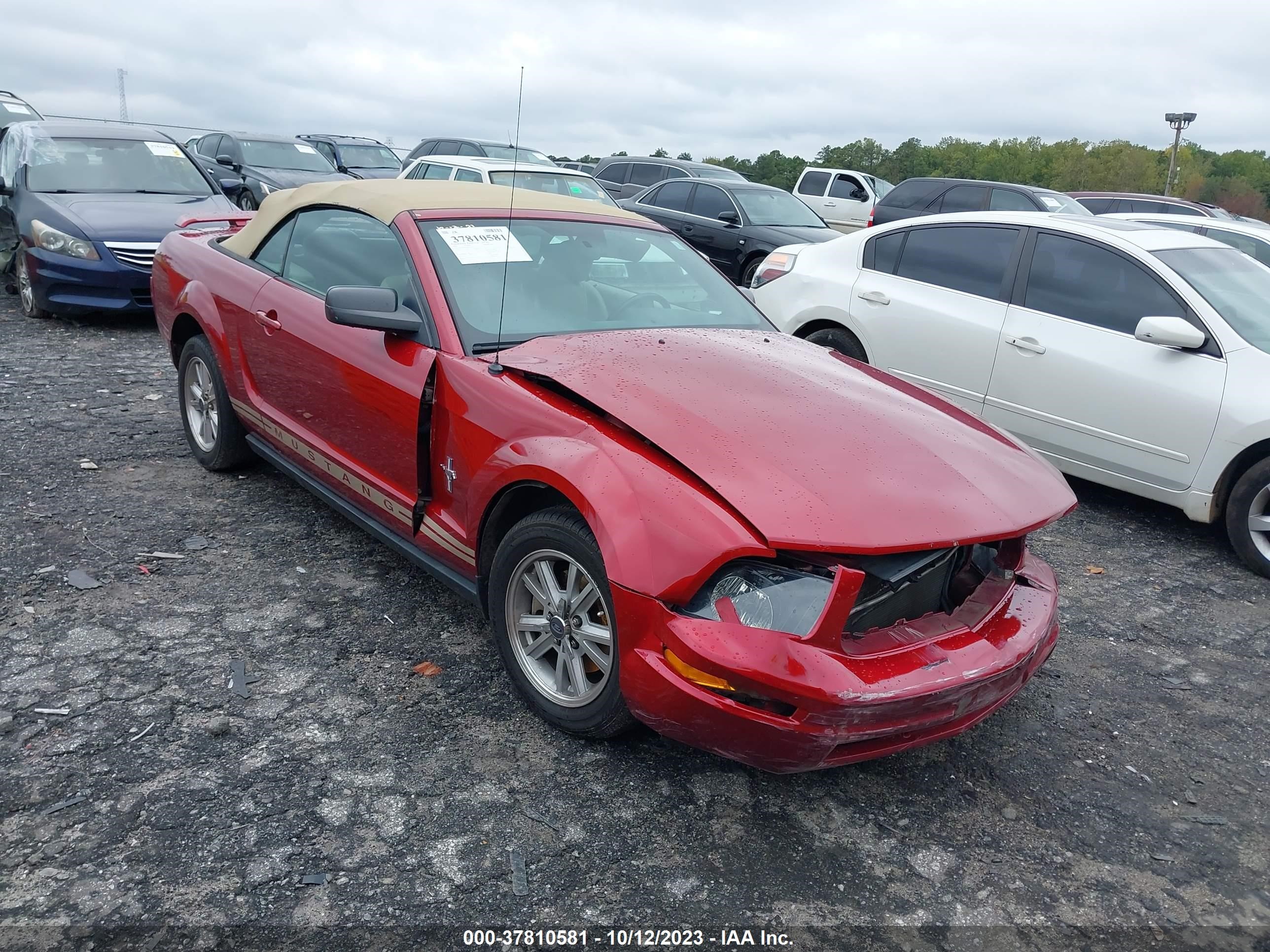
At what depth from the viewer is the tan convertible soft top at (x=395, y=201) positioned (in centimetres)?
389

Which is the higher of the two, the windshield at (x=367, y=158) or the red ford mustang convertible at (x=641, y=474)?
the windshield at (x=367, y=158)

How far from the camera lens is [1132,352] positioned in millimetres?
5113

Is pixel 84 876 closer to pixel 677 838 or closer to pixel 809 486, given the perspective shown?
pixel 677 838

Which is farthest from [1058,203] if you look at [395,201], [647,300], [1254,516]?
[395,201]

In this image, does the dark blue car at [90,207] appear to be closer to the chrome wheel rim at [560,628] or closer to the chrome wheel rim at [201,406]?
the chrome wheel rim at [201,406]

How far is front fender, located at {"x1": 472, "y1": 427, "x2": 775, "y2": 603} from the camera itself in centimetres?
247

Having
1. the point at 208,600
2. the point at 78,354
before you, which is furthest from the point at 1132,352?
the point at 78,354

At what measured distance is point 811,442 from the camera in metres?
2.85

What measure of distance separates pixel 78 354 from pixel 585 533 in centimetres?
639

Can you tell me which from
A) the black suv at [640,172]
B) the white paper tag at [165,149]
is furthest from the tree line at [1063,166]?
the white paper tag at [165,149]

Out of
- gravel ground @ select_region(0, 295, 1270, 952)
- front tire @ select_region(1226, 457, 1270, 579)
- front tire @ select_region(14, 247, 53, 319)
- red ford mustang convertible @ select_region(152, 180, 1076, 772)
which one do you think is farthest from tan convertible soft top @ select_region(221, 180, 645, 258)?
front tire @ select_region(14, 247, 53, 319)

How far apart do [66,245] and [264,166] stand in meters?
7.86

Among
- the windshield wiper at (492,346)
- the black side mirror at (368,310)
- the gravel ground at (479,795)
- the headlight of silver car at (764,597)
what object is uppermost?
the black side mirror at (368,310)

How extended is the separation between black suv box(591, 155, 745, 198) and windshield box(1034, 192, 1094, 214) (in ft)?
17.7
